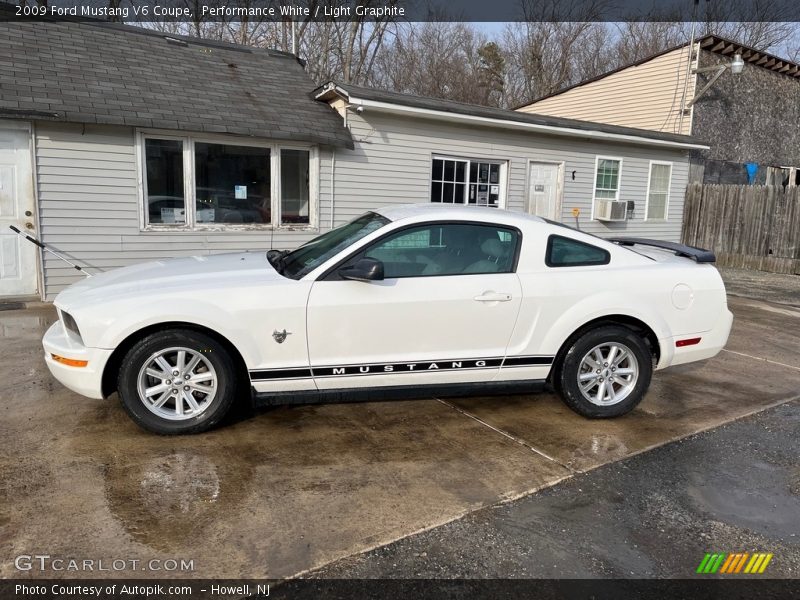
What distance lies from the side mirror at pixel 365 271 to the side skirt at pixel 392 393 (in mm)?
769

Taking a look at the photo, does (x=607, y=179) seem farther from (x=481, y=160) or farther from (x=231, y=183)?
(x=231, y=183)

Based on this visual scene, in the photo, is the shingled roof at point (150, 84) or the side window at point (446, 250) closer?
the side window at point (446, 250)

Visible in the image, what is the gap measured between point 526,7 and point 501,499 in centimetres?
3283

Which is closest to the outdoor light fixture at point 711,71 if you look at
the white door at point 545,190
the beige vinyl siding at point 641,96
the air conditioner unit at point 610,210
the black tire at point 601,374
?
the beige vinyl siding at point 641,96

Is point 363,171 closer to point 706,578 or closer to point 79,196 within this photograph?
point 79,196

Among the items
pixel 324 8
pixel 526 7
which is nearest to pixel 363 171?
pixel 324 8

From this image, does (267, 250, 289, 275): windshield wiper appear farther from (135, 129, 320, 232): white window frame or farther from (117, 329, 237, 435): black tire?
(135, 129, 320, 232): white window frame

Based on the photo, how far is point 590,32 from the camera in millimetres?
30891

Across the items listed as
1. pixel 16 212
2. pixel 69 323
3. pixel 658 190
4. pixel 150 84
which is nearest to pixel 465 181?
pixel 150 84

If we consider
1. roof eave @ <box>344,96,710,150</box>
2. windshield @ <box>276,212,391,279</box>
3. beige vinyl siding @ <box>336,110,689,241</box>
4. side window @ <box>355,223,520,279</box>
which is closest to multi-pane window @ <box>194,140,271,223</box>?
beige vinyl siding @ <box>336,110,689,241</box>

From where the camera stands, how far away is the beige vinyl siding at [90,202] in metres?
8.00

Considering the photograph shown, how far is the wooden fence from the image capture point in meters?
13.8

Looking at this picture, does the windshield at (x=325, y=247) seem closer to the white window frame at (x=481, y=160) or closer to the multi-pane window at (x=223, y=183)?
the multi-pane window at (x=223, y=183)

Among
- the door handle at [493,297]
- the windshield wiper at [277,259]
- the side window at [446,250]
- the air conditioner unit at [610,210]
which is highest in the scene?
the air conditioner unit at [610,210]
